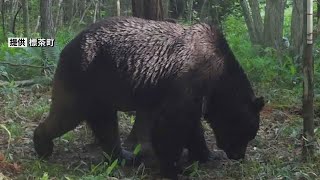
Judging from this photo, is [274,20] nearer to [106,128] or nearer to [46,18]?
[46,18]

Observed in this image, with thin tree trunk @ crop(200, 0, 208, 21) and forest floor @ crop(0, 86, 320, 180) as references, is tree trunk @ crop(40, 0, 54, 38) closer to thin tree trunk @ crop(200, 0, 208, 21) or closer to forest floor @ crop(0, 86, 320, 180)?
forest floor @ crop(0, 86, 320, 180)

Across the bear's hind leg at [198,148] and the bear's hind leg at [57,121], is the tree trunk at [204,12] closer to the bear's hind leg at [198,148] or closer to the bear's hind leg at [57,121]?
the bear's hind leg at [198,148]

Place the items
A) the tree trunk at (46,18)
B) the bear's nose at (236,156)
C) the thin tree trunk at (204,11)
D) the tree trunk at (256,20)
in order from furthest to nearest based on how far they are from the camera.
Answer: the thin tree trunk at (204,11) < the tree trunk at (256,20) < the tree trunk at (46,18) < the bear's nose at (236,156)

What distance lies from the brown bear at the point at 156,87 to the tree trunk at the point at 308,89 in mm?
676

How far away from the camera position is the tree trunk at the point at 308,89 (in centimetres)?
550

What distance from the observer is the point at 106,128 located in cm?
631

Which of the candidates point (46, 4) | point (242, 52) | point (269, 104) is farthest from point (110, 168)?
point (242, 52)

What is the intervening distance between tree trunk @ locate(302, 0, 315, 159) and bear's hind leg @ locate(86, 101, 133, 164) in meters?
2.08

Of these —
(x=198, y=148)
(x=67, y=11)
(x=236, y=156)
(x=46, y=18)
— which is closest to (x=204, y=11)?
(x=67, y=11)

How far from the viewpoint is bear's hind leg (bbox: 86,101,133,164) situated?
6172 millimetres

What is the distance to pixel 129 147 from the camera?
283 inches

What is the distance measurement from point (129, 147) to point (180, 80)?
5.94 feet

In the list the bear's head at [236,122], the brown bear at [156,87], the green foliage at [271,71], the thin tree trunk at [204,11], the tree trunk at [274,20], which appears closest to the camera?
the brown bear at [156,87]

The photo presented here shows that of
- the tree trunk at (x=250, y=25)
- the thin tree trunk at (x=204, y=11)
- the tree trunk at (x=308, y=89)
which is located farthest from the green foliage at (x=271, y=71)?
the thin tree trunk at (x=204, y=11)
